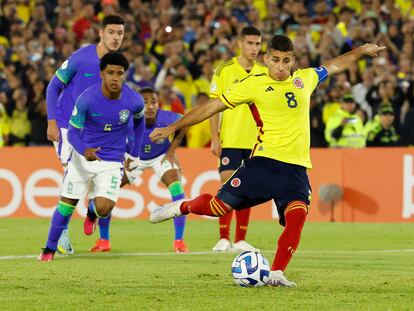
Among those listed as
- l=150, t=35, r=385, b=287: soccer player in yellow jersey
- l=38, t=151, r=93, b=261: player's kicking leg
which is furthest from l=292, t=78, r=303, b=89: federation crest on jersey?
l=38, t=151, r=93, b=261: player's kicking leg

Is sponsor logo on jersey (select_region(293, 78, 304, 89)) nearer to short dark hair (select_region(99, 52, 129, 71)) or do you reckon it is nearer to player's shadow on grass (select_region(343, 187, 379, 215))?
short dark hair (select_region(99, 52, 129, 71))

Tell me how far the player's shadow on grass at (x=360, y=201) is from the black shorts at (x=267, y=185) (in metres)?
9.93

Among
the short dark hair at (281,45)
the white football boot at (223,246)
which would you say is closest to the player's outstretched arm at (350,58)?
the short dark hair at (281,45)

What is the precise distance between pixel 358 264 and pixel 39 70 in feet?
43.2

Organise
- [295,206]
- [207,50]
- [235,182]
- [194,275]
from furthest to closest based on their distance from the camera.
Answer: [207,50], [194,275], [235,182], [295,206]

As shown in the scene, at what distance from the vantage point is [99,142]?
13.2 metres

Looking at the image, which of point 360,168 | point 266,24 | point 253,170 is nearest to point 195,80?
point 266,24

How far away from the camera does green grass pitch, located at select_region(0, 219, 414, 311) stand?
9.02m

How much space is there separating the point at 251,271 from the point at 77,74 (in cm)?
456

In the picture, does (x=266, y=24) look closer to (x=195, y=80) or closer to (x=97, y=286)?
(x=195, y=80)

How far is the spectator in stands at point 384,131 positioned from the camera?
2139 centimetres

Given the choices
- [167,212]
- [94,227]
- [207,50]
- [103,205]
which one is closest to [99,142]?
[103,205]

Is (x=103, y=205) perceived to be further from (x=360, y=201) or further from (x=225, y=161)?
(x=360, y=201)

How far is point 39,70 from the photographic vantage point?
24.5m
